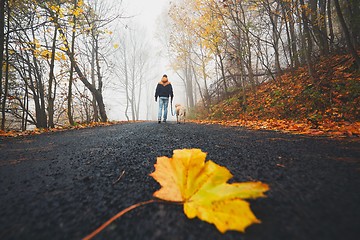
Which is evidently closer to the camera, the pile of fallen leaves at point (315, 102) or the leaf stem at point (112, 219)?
the leaf stem at point (112, 219)

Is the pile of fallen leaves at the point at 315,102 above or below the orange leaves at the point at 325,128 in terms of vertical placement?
above

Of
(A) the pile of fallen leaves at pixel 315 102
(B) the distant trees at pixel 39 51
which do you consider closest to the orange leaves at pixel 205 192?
(A) the pile of fallen leaves at pixel 315 102

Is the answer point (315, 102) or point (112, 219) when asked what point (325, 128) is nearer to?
point (315, 102)

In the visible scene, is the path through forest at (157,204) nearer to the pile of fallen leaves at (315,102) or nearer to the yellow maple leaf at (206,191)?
the yellow maple leaf at (206,191)

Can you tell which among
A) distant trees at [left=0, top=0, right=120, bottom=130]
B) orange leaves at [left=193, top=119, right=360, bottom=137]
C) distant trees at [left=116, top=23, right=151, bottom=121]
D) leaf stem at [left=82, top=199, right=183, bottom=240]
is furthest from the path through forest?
distant trees at [left=116, top=23, right=151, bottom=121]

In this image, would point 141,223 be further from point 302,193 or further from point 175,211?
point 302,193

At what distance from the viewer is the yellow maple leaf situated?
0.54 metres

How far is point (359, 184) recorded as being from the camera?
0.79 m

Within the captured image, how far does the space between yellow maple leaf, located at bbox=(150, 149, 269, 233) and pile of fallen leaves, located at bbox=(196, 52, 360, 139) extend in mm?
2662

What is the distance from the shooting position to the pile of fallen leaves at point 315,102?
370cm

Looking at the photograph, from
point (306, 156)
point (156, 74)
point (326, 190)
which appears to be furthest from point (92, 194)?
point (156, 74)

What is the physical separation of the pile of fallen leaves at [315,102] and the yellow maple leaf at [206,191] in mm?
2662

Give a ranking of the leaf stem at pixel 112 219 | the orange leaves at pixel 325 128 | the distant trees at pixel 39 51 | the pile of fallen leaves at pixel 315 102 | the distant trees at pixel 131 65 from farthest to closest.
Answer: the distant trees at pixel 131 65 < the distant trees at pixel 39 51 < the pile of fallen leaves at pixel 315 102 < the orange leaves at pixel 325 128 < the leaf stem at pixel 112 219

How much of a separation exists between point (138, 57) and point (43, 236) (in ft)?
86.6
